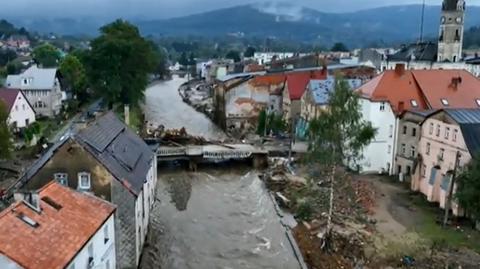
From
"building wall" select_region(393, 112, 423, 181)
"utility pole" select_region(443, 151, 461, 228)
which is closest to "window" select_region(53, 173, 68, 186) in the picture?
"utility pole" select_region(443, 151, 461, 228)

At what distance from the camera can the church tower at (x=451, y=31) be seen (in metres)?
90.5

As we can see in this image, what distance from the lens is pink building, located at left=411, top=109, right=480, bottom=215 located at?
35656 mm

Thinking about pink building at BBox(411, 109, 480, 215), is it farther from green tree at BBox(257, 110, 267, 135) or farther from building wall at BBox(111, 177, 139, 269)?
green tree at BBox(257, 110, 267, 135)

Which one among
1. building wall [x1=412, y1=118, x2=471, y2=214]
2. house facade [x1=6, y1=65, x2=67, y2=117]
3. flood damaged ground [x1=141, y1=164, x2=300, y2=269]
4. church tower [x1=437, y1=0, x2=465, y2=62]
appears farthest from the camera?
church tower [x1=437, y1=0, x2=465, y2=62]

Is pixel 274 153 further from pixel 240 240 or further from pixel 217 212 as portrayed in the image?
pixel 240 240

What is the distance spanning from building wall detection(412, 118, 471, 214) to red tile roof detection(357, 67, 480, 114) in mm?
5620

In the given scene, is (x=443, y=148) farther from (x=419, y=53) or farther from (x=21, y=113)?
(x=419, y=53)

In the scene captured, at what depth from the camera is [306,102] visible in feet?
195

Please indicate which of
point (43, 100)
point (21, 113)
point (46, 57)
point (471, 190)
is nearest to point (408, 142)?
point (471, 190)

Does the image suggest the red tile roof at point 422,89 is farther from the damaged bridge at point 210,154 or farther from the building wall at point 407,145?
the damaged bridge at point 210,154

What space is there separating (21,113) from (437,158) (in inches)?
1812

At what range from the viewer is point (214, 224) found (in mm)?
36188

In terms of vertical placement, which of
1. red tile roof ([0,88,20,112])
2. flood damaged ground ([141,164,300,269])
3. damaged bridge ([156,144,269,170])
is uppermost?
red tile roof ([0,88,20,112])

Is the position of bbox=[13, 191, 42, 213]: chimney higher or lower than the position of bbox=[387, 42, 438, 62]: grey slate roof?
lower
